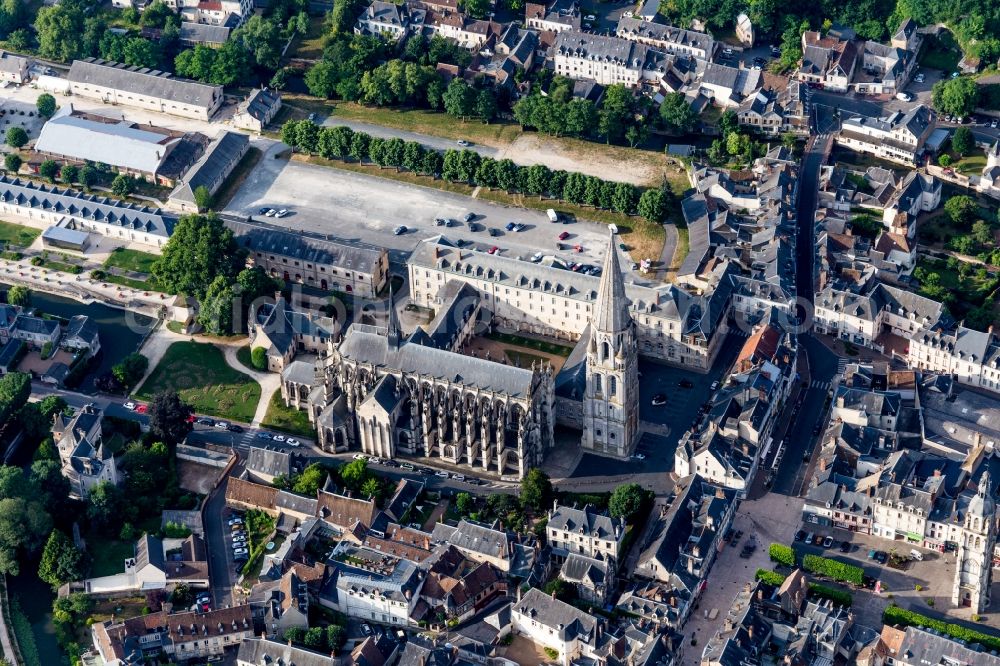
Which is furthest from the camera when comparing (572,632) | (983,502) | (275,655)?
(572,632)

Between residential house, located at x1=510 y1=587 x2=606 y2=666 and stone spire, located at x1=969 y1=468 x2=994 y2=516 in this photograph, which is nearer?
stone spire, located at x1=969 y1=468 x2=994 y2=516

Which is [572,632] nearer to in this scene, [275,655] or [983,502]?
[275,655]

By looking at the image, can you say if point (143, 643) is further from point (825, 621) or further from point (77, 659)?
point (825, 621)

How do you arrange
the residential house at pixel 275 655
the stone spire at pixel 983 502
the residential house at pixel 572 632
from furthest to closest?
the residential house at pixel 572 632, the stone spire at pixel 983 502, the residential house at pixel 275 655

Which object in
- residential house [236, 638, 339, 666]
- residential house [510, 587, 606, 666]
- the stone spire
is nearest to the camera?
residential house [236, 638, 339, 666]

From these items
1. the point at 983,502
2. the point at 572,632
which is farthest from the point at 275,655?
the point at 983,502

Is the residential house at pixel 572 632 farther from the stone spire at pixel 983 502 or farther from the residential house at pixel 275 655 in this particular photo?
the stone spire at pixel 983 502

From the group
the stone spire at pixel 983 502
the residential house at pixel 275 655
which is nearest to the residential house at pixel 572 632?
the residential house at pixel 275 655

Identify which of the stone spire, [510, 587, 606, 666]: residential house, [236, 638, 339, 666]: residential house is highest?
the stone spire

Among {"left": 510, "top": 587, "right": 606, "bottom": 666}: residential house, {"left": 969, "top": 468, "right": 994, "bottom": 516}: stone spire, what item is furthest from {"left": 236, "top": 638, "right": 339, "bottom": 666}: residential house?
{"left": 969, "top": 468, "right": 994, "bottom": 516}: stone spire

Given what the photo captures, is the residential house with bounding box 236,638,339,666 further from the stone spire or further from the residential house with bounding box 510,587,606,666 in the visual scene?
the stone spire

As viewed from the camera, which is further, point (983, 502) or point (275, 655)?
point (983, 502)
